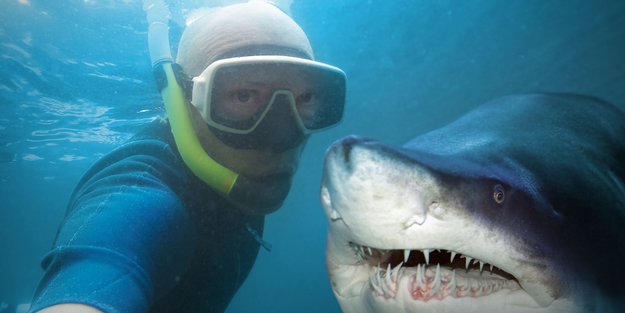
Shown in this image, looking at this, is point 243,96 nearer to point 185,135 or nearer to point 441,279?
point 185,135

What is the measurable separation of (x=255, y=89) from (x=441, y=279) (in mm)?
2394

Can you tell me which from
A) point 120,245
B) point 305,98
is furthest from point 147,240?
point 305,98

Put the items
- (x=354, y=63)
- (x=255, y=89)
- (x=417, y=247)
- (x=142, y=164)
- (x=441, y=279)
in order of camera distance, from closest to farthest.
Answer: (x=417, y=247), (x=441, y=279), (x=142, y=164), (x=255, y=89), (x=354, y=63)

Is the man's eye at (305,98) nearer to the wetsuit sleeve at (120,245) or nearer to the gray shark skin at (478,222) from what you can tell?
the wetsuit sleeve at (120,245)

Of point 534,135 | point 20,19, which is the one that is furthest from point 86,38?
point 534,135

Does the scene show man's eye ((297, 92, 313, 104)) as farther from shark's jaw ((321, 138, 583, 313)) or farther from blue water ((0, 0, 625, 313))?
blue water ((0, 0, 625, 313))

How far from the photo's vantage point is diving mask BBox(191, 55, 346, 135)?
3.13 metres

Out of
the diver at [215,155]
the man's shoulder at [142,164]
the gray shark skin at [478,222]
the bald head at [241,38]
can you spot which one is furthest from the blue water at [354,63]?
the gray shark skin at [478,222]

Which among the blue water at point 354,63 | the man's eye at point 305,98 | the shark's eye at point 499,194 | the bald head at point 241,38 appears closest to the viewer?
the shark's eye at point 499,194

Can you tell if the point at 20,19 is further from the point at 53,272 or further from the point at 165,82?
the point at 53,272

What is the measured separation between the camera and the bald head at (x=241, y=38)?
3.40 meters

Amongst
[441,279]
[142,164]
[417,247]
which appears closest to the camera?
[417,247]

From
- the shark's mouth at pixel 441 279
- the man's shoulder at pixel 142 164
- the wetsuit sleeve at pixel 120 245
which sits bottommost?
the shark's mouth at pixel 441 279

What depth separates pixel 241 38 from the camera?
3447mm
